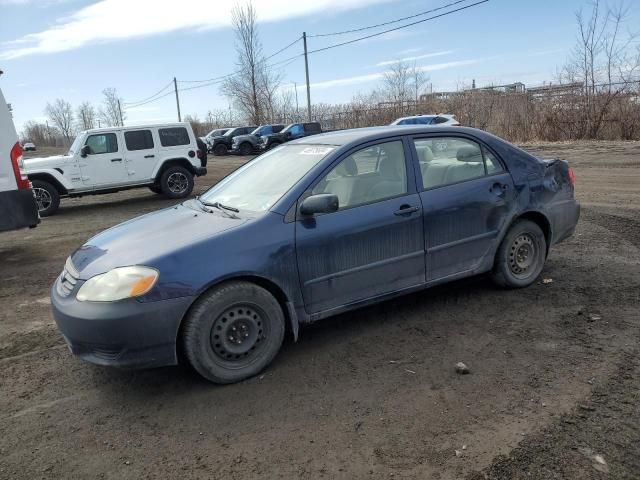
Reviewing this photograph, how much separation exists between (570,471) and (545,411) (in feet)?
1.71

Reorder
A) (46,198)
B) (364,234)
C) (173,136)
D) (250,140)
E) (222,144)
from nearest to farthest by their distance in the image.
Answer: (364,234) < (46,198) < (173,136) < (250,140) < (222,144)

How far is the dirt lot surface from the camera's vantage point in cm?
268

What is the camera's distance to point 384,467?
8.57 ft

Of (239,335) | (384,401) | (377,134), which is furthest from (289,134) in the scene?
(384,401)

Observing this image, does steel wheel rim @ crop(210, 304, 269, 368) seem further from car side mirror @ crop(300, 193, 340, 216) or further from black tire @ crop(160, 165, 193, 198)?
black tire @ crop(160, 165, 193, 198)

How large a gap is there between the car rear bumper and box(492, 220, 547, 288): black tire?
241 inches

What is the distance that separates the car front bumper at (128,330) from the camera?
3186mm

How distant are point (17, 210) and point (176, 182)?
6454mm

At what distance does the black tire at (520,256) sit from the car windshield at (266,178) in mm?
1851

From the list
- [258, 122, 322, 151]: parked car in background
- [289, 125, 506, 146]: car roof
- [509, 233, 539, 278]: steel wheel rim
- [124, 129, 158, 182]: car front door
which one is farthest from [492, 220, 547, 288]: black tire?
[258, 122, 322, 151]: parked car in background

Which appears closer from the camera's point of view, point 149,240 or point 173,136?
point 149,240

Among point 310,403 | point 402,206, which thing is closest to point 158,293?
point 310,403

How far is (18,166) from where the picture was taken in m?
7.31

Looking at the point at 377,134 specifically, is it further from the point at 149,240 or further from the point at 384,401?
the point at 384,401
